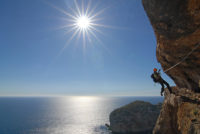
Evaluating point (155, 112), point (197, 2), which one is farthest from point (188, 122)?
point (155, 112)

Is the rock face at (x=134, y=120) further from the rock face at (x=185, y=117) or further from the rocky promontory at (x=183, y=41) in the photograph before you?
the rocky promontory at (x=183, y=41)

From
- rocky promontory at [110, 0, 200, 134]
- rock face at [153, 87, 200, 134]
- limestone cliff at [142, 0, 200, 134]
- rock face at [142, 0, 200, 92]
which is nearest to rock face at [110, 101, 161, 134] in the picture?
rock face at [153, 87, 200, 134]

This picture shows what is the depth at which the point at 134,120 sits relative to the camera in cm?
5484

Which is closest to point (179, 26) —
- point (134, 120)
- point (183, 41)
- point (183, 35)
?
point (183, 35)

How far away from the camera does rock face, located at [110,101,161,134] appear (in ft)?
175

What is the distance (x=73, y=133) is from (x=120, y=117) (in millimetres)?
26418

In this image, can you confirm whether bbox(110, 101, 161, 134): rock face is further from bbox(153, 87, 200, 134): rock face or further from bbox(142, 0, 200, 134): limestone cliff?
bbox(142, 0, 200, 134): limestone cliff

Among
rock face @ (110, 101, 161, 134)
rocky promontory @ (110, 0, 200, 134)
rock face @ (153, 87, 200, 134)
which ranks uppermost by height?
rocky promontory @ (110, 0, 200, 134)

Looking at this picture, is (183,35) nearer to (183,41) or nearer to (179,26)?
(183,41)

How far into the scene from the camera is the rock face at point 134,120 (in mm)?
53341

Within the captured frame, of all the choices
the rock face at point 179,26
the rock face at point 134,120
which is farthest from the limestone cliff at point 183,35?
the rock face at point 134,120

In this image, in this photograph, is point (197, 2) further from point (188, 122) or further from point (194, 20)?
point (188, 122)

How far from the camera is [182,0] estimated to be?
22.7 feet

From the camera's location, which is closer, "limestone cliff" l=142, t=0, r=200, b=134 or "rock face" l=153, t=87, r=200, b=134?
"limestone cliff" l=142, t=0, r=200, b=134
